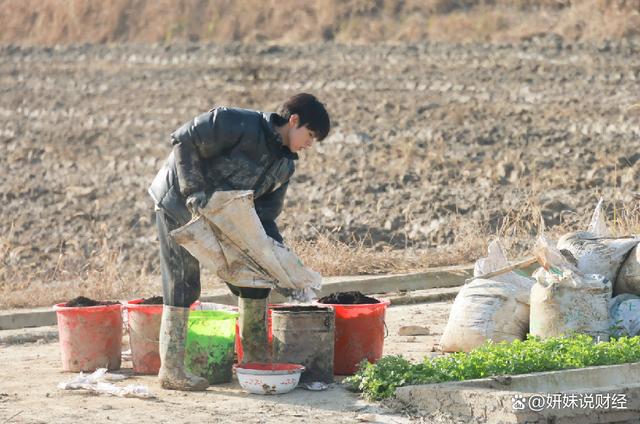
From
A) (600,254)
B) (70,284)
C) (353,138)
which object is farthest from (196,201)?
(353,138)

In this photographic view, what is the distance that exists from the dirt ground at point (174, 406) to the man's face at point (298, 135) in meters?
1.29

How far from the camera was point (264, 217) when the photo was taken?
7219 millimetres

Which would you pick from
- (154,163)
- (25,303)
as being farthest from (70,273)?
(154,163)

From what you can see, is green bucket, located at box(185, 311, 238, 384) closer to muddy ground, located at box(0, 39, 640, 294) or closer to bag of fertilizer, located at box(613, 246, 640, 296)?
bag of fertilizer, located at box(613, 246, 640, 296)

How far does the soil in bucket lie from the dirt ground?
0.40 m

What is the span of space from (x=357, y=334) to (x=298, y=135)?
129 cm

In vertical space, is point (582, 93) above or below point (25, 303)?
above

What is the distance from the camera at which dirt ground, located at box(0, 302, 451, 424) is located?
20.6ft

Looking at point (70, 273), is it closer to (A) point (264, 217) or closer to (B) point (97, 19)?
(A) point (264, 217)

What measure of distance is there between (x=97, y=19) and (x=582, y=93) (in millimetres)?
16957

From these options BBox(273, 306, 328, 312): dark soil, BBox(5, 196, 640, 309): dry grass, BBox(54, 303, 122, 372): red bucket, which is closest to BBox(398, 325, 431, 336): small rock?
BBox(273, 306, 328, 312): dark soil

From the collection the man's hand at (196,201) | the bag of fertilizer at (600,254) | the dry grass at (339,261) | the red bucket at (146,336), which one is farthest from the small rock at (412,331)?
the man's hand at (196,201)

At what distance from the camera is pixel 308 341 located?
718cm

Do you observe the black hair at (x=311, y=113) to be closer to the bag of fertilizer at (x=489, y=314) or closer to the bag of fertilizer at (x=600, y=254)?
the bag of fertilizer at (x=489, y=314)
